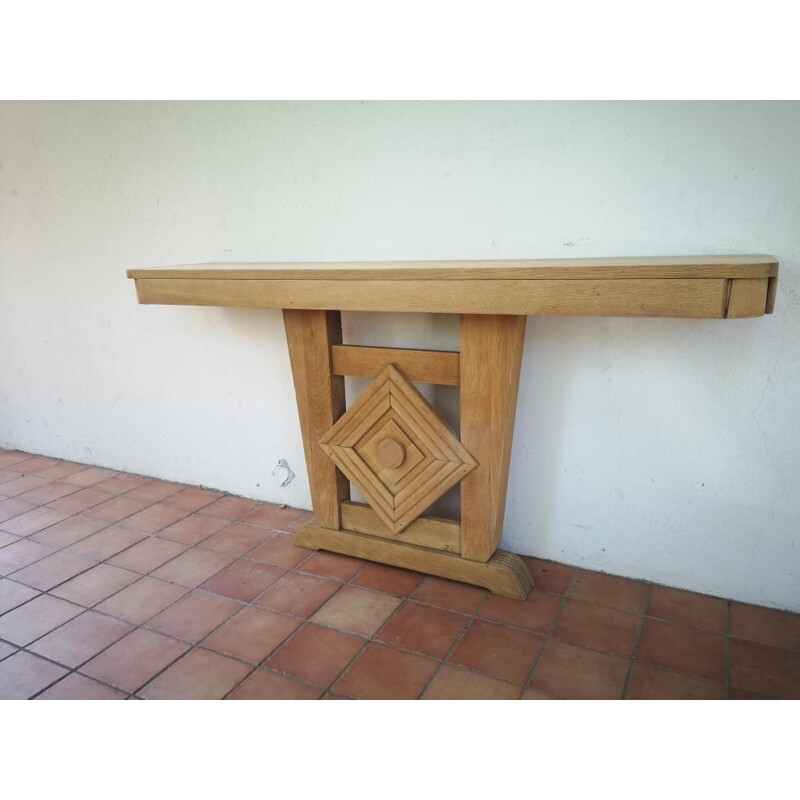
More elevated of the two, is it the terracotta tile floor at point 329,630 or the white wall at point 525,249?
the white wall at point 525,249

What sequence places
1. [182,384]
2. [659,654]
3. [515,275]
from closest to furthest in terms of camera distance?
[515,275]
[659,654]
[182,384]

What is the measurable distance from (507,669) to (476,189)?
5.05ft

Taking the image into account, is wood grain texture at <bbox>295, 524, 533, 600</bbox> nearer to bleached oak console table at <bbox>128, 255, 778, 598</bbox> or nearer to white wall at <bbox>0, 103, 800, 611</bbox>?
bleached oak console table at <bbox>128, 255, 778, 598</bbox>

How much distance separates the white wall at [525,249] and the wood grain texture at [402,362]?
24cm

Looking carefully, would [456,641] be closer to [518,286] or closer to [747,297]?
[518,286]

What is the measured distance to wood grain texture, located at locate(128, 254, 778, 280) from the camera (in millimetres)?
1512

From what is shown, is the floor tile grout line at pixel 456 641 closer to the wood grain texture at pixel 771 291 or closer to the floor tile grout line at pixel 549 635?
the floor tile grout line at pixel 549 635

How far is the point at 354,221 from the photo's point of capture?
2387mm

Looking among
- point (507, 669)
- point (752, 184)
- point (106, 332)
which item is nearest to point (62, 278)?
point (106, 332)

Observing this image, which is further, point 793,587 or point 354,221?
point 354,221

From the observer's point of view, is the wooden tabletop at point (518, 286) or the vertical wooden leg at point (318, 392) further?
the vertical wooden leg at point (318, 392)

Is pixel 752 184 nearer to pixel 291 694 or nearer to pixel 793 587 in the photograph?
pixel 793 587

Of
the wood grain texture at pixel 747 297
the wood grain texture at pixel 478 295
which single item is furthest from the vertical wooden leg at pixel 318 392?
the wood grain texture at pixel 747 297

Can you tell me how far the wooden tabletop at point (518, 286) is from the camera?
5.00 feet
